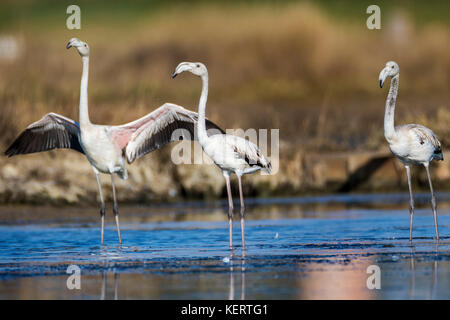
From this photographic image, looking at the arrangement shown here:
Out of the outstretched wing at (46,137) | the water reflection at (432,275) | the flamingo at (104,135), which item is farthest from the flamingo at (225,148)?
the water reflection at (432,275)

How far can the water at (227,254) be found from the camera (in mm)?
8188

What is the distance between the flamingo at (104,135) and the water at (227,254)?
1.07 m

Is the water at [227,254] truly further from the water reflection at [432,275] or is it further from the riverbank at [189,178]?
the riverbank at [189,178]

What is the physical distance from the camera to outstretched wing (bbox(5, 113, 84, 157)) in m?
13.9

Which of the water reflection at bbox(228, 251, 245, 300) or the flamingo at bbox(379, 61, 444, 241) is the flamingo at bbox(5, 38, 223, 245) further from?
the water reflection at bbox(228, 251, 245, 300)

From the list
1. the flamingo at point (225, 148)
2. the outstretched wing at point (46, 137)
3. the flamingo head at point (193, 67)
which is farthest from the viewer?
the outstretched wing at point (46, 137)

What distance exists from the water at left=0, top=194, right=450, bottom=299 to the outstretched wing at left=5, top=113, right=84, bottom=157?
1.17m

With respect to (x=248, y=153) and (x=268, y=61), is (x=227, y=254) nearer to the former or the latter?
(x=248, y=153)

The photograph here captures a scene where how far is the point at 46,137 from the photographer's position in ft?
46.6

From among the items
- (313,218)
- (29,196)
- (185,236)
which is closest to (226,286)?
(185,236)

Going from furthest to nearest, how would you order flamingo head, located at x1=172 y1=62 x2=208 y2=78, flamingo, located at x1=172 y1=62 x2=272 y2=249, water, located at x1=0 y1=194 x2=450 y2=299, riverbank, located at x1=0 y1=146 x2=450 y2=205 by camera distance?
riverbank, located at x1=0 y1=146 x2=450 y2=205
flamingo, located at x1=172 y1=62 x2=272 y2=249
flamingo head, located at x1=172 y1=62 x2=208 y2=78
water, located at x1=0 y1=194 x2=450 y2=299

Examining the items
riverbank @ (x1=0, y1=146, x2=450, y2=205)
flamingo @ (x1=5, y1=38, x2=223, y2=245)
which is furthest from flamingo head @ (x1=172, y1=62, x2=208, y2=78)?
riverbank @ (x1=0, y1=146, x2=450, y2=205)

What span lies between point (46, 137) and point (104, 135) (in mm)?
1309

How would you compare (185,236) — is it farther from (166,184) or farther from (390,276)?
(166,184)
